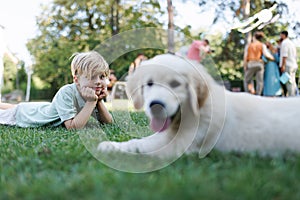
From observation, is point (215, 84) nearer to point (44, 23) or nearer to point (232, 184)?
point (232, 184)

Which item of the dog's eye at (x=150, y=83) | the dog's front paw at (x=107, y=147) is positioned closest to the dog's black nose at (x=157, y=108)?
the dog's eye at (x=150, y=83)

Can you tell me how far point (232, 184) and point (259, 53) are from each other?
10.5 metres

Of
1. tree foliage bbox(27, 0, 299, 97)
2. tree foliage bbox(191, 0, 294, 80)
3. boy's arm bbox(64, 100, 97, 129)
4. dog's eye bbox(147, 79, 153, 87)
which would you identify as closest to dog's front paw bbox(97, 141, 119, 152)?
dog's eye bbox(147, 79, 153, 87)

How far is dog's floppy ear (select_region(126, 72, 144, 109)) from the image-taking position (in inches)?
115

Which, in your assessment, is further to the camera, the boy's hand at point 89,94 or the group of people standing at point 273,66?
the group of people standing at point 273,66

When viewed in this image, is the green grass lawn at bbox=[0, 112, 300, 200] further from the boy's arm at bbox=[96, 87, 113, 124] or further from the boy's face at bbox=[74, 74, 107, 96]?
the boy's arm at bbox=[96, 87, 113, 124]

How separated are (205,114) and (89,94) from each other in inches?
97.5

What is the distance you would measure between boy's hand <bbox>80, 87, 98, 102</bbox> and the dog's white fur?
81.3 inches

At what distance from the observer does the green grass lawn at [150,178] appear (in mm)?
1904

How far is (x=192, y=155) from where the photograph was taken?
2.85 meters

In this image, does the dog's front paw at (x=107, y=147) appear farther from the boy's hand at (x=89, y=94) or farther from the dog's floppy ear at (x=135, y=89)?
the boy's hand at (x=89, y=94)

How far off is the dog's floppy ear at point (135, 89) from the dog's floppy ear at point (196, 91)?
15.3 inches

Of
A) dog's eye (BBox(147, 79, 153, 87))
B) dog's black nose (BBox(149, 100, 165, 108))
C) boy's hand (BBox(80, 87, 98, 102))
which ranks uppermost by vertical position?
dog's eye (BBox(147, 79, 153, 87))

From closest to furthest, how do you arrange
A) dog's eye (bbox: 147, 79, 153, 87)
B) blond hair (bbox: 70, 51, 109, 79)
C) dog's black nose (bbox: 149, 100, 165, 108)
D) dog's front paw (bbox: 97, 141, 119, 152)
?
1. dog's black nose (bbox: 149, 100, 165, 108)
2. dog's eye (bbox: 147, 79, 153, 87)
3. dog's front paw (bbox: 97, 141, 119, 152)
4. blond hair (bbox: 70, 51, 109, 79)
